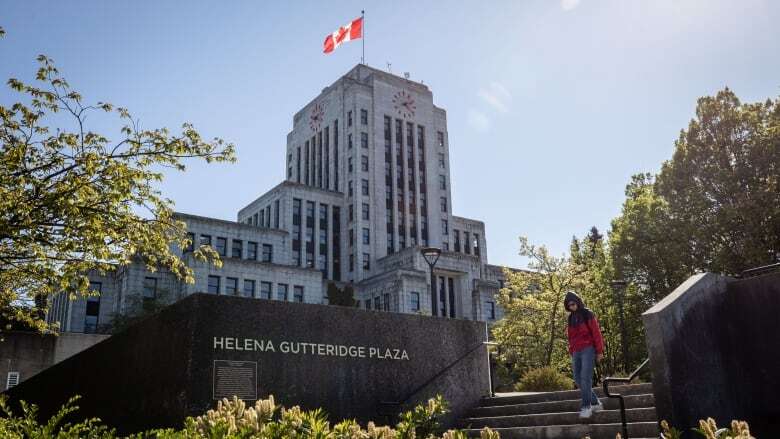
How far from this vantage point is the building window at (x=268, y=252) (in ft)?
204

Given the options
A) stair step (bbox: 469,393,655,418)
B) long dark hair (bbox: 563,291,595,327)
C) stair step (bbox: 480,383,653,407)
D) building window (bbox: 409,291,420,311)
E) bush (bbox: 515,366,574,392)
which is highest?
building window (bbox: 409,291,420,311)

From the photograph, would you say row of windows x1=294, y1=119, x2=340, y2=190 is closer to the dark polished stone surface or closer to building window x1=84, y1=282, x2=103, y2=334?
building window x1=84, y1=282, x2=103, y2=334

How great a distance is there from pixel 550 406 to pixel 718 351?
9.89ft

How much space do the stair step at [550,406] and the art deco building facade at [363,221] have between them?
142 feet

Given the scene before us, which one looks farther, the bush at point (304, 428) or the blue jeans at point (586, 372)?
the blue jeans at point (586, 372)

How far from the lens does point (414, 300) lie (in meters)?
61.6

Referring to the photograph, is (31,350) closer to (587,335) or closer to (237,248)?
(587,335)

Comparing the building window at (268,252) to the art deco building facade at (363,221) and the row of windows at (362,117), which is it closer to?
the art deco building facade at (363,221)

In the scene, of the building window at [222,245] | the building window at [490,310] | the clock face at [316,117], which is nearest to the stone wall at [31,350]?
the building window at [222,245]

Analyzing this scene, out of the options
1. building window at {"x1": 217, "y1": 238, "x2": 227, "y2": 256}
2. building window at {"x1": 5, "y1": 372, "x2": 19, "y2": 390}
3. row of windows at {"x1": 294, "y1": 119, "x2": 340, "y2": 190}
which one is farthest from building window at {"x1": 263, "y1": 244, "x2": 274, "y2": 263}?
building window at {"x1": 5, "y1": 372, "x2": 19, "y2": 390}

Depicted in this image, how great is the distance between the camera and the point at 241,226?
200 feet

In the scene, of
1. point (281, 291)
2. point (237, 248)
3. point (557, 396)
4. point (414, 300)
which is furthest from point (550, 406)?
point (237, 248)

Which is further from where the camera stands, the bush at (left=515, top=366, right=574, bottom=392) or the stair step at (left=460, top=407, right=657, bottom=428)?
the bush at (left=515, top=366, right=574, bottom=392)

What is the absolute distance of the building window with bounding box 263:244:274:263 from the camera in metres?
62.0
